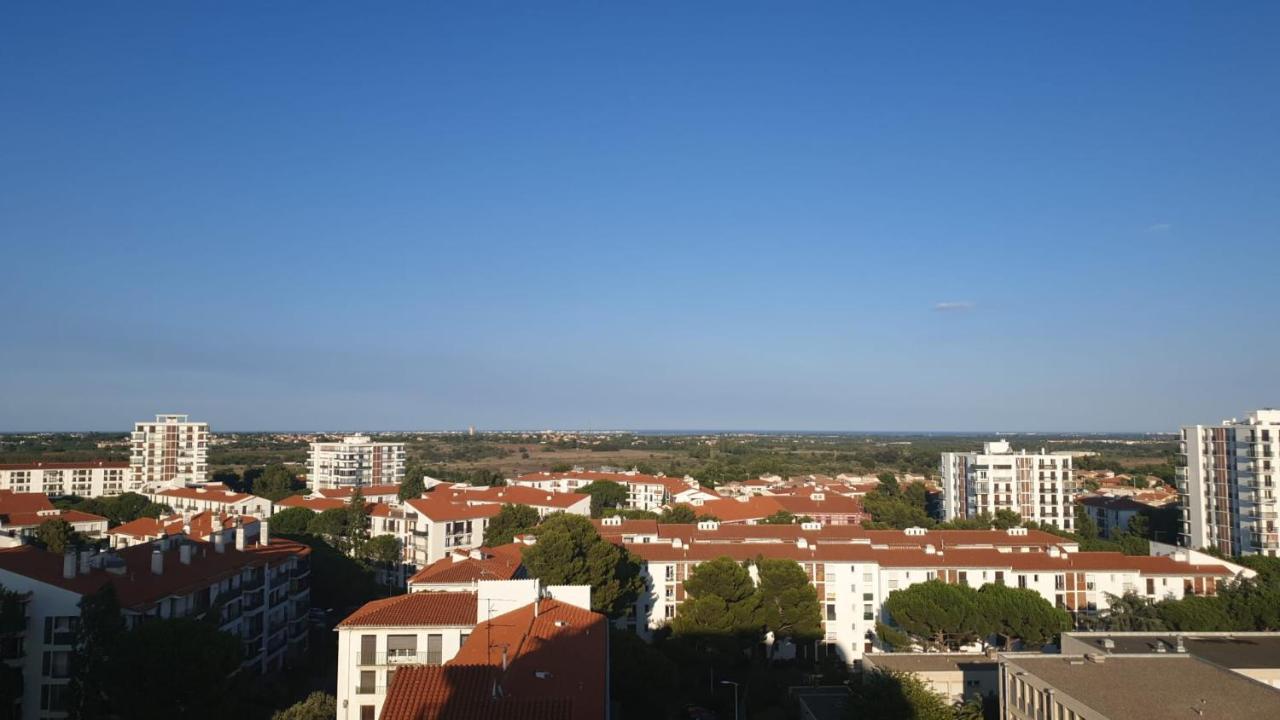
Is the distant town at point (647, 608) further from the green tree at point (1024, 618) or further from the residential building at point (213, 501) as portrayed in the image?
the residential building at point (213, 501)

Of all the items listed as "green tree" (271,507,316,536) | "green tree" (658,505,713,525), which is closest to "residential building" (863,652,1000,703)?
"green tree" (658,505,713,525)

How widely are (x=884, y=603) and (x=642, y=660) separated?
2335cm

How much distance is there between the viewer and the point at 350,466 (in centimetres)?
14725

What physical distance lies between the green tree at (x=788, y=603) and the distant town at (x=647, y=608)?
0.13 meters

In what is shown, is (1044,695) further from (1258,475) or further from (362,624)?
(1258,475)

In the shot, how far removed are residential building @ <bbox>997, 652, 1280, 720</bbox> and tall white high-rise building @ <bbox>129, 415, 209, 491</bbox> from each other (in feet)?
439

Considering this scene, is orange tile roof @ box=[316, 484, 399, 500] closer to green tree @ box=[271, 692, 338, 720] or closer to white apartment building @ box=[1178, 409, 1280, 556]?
green tree @ box=[271, 692, 338, 720]

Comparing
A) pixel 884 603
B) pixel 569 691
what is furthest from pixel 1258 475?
pixel 569 691

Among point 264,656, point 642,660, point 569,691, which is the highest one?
point 569,691

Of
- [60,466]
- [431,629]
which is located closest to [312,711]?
[431,629]

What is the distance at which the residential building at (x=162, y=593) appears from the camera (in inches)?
1281

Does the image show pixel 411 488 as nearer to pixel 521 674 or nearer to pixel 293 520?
pixel 293 520

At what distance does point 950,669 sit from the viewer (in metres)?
37.1

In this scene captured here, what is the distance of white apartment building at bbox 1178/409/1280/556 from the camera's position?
7506cm
